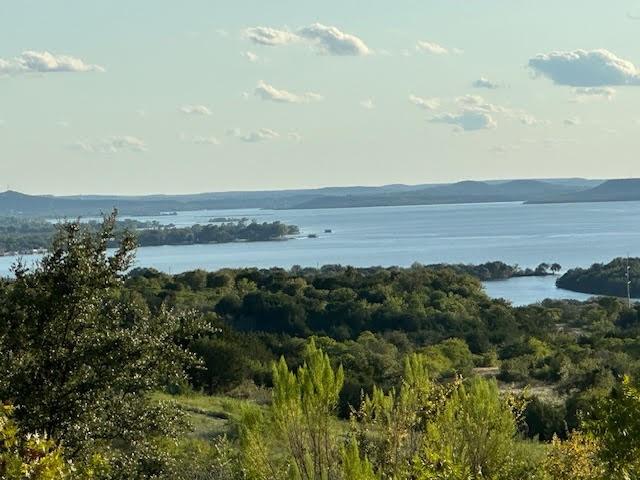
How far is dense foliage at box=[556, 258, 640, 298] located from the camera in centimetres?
9081

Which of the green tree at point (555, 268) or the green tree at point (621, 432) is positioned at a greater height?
the green tree at point (621, 432)

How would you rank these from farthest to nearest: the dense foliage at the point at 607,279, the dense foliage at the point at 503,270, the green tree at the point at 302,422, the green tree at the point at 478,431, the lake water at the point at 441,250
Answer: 1. the lake water at the point at 441,250
2. the dense foliage at the point at 503,270
3. the dense foliage at the point at 607,279
4. the green tree at the point at 478,431
5. the green tree at the point at 302,422

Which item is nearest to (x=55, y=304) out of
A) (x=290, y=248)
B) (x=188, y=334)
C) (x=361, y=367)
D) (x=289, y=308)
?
(x=188, y=334)

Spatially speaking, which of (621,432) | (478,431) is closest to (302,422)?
(478,431)

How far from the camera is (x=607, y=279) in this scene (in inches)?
3693

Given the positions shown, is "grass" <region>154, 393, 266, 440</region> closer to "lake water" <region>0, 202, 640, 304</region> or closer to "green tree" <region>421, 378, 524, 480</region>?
"green tree" <region>421, 378, 524, 480</region>

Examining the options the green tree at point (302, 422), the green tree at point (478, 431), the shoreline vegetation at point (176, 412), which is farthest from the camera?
the green tree at point (478, 431)

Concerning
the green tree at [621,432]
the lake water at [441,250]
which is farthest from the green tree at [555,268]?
the green tree at [621,432]

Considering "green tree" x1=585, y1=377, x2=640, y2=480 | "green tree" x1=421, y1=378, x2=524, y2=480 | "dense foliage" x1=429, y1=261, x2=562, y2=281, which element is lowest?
"dense foliage" x1=429, y1=261, x2=562, y2=281

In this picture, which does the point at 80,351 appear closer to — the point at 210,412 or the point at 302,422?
the point at 302,422

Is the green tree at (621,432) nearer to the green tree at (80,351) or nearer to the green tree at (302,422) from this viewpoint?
the green tree at (302,422)

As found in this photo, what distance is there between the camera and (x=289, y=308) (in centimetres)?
5634

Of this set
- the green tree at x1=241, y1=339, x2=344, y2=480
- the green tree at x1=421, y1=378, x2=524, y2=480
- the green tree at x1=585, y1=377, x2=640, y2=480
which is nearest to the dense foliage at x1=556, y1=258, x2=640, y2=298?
the green tree at x1=421, y1=378, x2=524, y2=480

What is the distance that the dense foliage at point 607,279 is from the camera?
90812 mm
